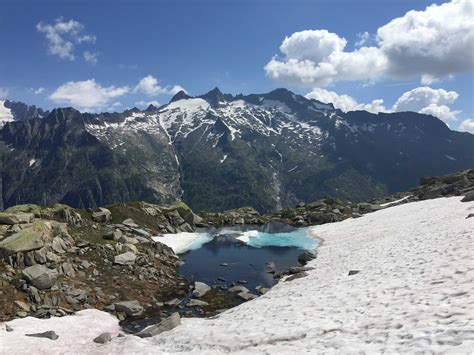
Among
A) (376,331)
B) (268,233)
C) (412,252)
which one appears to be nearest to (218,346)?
(376,331)

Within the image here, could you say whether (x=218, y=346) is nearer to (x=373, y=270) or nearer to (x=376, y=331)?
(x=376, y=331)

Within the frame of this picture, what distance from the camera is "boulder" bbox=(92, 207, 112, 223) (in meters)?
69.2

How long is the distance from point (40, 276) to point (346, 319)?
28.1 meters

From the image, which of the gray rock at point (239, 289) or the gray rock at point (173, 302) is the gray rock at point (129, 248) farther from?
the gray rock at point (239, 289)

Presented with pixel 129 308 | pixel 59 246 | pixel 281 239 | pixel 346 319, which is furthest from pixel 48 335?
pixel 281 239

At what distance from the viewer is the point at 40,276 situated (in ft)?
114

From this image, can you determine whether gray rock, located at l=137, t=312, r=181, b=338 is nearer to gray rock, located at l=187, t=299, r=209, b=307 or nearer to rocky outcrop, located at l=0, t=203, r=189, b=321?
rocky outcrop, located at l=0, t=203, r=189, b=321

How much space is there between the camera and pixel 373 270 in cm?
3123

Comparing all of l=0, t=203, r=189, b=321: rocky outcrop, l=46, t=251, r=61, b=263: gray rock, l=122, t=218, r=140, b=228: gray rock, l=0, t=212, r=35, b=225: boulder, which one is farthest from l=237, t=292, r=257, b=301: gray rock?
l=122, t=218, r=140, b=228: gray rock

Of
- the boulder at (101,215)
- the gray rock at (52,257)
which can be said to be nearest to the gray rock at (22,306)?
the gray rock at (52,257)

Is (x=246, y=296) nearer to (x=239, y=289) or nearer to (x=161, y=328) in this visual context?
(x=239, y=289)

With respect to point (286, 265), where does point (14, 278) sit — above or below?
above

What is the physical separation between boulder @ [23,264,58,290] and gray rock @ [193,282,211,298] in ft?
47.2

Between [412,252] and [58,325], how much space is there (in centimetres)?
3012
